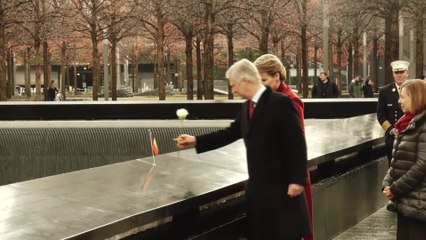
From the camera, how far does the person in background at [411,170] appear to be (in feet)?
16.3

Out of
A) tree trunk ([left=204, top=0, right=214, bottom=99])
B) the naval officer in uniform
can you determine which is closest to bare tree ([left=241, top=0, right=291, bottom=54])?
tree trunk ([left=204, top=0, right=214, bottom=99])

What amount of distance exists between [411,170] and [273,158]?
49.8 inches

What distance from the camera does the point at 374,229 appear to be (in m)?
7.93

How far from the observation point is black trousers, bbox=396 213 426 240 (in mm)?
5090

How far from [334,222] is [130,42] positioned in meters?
60.0

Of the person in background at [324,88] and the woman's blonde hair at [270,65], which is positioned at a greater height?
the woman's blonde hair at [270,65]

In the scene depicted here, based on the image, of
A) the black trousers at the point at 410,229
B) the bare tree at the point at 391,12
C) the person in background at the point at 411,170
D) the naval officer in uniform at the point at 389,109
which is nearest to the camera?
the person in background at the point at 411,170

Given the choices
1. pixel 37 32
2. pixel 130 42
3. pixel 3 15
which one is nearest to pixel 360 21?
pixel 37 32

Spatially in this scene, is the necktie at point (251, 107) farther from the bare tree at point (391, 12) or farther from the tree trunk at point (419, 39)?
the tree trunk at point (419, 39)

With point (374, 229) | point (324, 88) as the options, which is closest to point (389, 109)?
point (374, 229)

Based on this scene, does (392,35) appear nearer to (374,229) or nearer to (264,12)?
(264,12)

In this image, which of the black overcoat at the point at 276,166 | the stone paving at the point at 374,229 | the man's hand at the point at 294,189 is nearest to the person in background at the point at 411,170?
the black overcoat at the point at 276,166

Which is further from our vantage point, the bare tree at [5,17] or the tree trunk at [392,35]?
the tree trunk at [392,35]

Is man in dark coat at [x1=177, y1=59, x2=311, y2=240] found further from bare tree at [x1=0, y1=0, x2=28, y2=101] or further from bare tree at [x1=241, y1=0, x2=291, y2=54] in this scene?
bare tree at [x1=241, y1=0, x2=291, y2=54]
